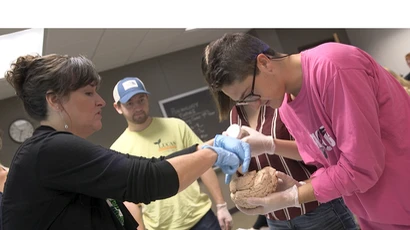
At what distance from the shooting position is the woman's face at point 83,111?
3.90ft

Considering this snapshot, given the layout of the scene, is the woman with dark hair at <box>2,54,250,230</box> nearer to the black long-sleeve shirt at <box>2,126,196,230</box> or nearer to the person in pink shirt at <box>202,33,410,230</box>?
the black long-sleeve shirt at <box>2,126,196,230</box>

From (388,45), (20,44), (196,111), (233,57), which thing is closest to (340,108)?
(233,57)

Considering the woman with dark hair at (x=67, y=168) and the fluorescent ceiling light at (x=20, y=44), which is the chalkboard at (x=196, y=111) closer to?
the fluorescent ceiling light at (x=20, y=44)

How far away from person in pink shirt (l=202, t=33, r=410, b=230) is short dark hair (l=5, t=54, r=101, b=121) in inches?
17.4

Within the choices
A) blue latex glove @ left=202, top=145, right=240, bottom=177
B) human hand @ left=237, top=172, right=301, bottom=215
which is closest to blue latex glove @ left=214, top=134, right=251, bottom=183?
blue latex glove @ left=202, top=145, right=240, bottom=177

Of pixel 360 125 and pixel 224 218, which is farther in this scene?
pixel 224 218

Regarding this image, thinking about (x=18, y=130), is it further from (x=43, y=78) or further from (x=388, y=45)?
(x=388, y=45)

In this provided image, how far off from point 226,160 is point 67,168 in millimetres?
577

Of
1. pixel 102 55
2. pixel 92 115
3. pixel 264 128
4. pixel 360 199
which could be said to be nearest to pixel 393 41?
pixel 102 55

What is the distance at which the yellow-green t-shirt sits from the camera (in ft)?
7.63

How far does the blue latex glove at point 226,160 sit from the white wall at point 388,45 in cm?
524

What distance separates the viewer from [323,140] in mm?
1195

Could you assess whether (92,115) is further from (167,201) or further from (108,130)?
(108,130)
